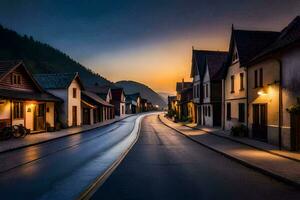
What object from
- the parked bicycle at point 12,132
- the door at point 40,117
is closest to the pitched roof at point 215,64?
the door at point 40,117

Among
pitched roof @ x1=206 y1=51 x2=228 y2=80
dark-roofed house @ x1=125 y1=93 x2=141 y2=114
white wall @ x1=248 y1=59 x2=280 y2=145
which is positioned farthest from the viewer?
dark-roofed house @ x1=125 y1=93 x2=141 y2=114

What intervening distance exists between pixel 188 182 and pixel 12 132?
19.2 metres

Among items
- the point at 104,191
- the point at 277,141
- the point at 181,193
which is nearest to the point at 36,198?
the point at 104,191

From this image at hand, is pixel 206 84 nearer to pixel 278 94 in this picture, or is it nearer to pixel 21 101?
pixel 21 101

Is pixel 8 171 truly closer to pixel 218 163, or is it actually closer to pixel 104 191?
pixel 104 191

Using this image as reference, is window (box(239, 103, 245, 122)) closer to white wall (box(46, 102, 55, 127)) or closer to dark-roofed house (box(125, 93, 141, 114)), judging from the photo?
white wall (box(46, 102, 55, 127))

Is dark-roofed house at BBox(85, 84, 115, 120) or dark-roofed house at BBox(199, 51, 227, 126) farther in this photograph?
dark-roofed house at BBox(85, 84, 115, 120)

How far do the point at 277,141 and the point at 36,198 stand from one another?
15.0 meters

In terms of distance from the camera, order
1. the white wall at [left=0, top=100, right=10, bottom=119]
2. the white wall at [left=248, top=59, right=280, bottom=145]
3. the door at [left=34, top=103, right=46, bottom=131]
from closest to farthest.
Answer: the white wall at [left=248, top=59, right=280, bottom=145], the white wall at [left=0, top=100, right=10, bottom=119], the door at [left=34, top=103, right=46, bottom=131]

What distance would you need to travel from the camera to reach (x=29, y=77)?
30922 millimetres

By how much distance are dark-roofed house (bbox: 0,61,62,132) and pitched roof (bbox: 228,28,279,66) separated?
18.0 m

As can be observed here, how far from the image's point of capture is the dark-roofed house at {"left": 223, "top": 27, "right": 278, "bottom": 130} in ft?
86.7

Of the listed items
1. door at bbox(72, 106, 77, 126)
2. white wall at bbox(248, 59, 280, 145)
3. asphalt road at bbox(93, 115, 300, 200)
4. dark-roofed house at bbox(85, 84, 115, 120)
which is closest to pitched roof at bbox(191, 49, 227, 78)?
door at bbox(72, 106, 77, 126)

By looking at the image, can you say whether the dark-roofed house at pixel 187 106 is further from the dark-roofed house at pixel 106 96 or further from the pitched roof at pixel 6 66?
A: the pitched roof at pixel 6 66
